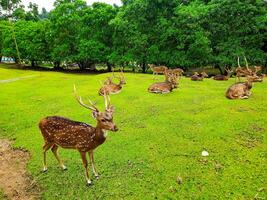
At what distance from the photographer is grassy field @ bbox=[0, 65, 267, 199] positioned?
9453 millimetres

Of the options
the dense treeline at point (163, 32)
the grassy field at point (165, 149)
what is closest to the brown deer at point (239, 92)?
the grassy field at point (165, 149)

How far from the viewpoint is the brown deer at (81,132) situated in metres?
9.09

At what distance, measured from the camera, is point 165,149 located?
39.1 feet

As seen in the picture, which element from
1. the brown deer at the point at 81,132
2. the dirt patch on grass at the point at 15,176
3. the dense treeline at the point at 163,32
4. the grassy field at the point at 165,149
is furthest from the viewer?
the dense treeline at the point at 163,32

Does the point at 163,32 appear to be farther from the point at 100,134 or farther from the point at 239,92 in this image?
the point at 100,134

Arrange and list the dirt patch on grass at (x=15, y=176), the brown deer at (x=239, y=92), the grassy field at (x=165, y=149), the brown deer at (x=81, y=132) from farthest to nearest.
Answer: the brown deer at (x=239, y=92)
the dirt patch on grass at (x=15, y=176)
the grassy field at (x=165, y=149)
the brown deer at (x=81, y=132)

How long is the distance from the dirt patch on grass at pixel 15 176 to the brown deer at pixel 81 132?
2.74 feet

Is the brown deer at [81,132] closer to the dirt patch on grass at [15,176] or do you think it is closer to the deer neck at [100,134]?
the deer neck at [100,134]

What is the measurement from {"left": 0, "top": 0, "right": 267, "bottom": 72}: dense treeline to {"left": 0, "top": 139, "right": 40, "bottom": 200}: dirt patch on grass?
78.8 ft

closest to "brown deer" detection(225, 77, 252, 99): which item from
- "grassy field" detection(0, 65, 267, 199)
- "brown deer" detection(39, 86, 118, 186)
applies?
"grassy field" detection(0, 65, 267, 199)

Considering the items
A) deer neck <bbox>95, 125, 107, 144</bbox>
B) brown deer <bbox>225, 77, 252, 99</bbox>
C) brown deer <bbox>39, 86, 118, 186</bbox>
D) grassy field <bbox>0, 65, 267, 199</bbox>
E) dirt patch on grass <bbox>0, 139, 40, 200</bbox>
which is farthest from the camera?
brown deer <bbox>225, 77, 252, 99</bbox>

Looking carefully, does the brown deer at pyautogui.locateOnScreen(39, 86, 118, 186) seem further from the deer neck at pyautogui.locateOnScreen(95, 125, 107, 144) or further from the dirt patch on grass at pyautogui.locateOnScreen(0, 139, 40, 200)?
the dirt patch on grass at pyautogui.locateOnScreen(0, 139, 40, 200)

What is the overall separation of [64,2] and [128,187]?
44.2 m

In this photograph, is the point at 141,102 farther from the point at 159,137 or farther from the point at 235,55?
the point at 235,55
